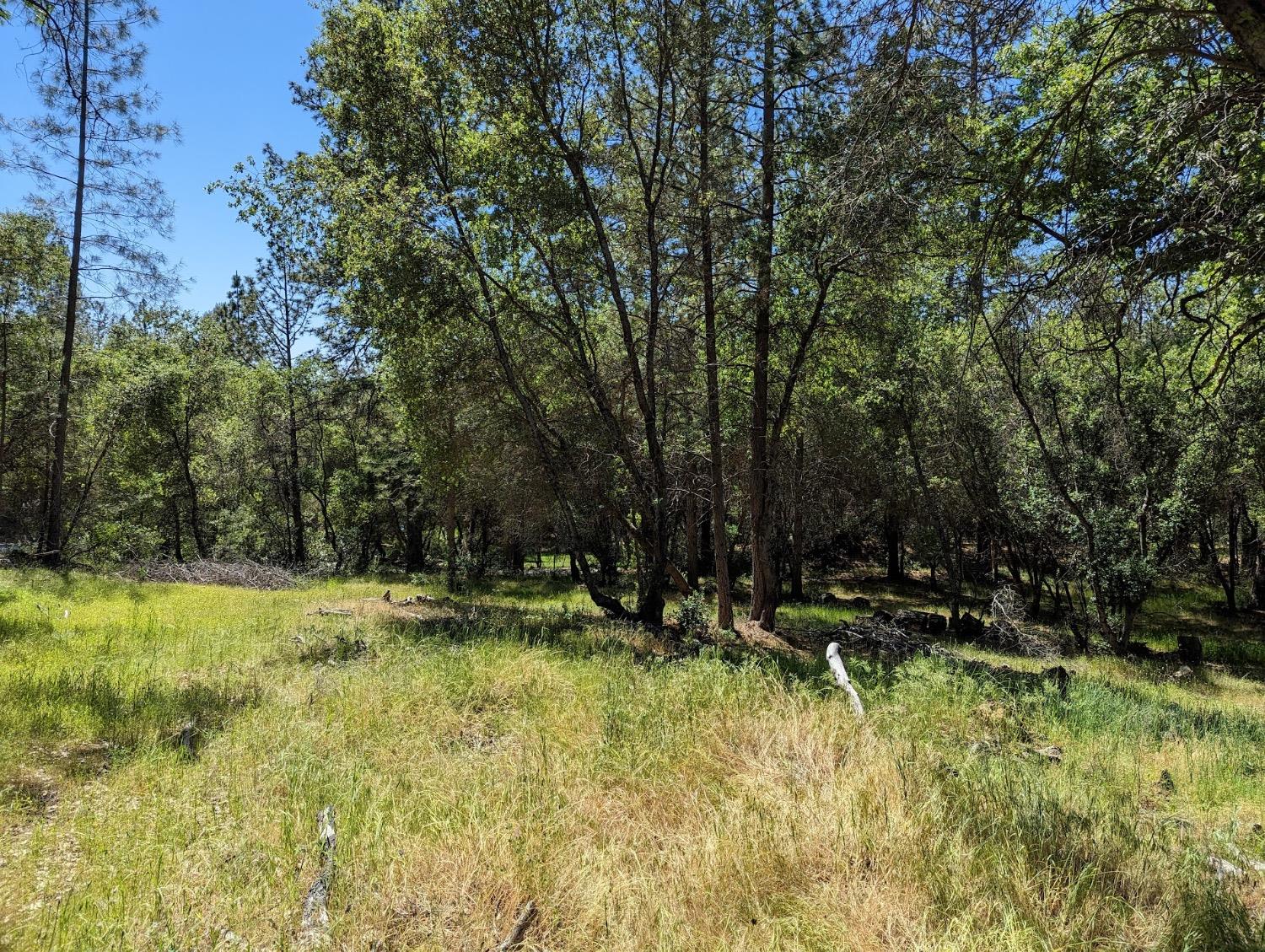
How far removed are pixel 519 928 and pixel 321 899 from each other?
2.96 feet

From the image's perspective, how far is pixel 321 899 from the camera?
2.80m

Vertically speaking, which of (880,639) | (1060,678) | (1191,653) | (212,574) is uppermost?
(212,574)

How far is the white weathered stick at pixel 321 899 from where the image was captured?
258 cm

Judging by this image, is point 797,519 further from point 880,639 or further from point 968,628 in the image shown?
point 880,639

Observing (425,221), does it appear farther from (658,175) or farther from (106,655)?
(106,655)

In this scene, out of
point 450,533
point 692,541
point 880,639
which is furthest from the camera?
point 450,533

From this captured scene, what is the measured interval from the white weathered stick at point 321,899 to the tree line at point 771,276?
16.8ft

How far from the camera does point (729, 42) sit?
29.7 feet

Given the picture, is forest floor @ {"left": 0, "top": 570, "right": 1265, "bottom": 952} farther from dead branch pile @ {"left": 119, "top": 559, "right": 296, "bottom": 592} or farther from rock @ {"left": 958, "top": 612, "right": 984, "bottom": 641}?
rock @ {"left": 958, "top": 612, "right": 984, "bottom": 641}

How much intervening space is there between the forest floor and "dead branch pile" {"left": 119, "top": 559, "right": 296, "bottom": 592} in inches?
367

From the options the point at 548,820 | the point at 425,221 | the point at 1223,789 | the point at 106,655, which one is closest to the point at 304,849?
the point at 548,820

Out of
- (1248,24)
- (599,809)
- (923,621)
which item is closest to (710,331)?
(1248,24)

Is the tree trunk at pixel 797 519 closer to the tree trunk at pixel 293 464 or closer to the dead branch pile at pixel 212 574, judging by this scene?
the dead branch pile at pixel 212 574

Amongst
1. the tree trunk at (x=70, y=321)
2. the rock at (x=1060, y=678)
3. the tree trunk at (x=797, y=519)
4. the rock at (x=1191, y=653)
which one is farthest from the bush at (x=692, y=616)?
the tree trunk at (x=70, y=321)
